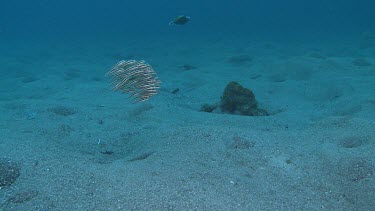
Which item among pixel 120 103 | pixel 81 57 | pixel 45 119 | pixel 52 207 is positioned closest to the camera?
pixel 52 207

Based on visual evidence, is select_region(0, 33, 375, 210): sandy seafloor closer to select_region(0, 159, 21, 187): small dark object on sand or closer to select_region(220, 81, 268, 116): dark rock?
select_region(0, 159, 21, 187): small dark object on sand

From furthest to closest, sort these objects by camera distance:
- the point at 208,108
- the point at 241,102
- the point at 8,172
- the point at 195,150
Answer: the point at 208,108 < the point at 241,102 < the point at 195,150 < the point at 8,172

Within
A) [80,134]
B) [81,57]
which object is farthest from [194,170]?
[81,57]

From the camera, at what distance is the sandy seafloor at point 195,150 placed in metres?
4.05

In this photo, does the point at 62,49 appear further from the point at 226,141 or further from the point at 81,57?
the point at 226,141

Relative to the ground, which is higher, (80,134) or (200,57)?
(80,134)

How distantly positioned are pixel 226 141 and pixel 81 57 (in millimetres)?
16538

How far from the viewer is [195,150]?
528 cm

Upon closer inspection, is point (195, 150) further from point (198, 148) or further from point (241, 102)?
point (241, 102)

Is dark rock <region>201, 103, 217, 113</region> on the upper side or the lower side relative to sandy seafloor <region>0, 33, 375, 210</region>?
lower

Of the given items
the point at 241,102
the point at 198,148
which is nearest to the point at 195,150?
the point at 198,148

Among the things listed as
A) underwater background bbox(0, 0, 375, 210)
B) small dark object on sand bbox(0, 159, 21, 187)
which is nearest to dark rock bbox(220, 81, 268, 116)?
underwater background bbox(0, 0, 375, 210)

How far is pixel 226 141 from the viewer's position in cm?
558

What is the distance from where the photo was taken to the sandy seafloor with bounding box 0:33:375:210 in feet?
13.3
